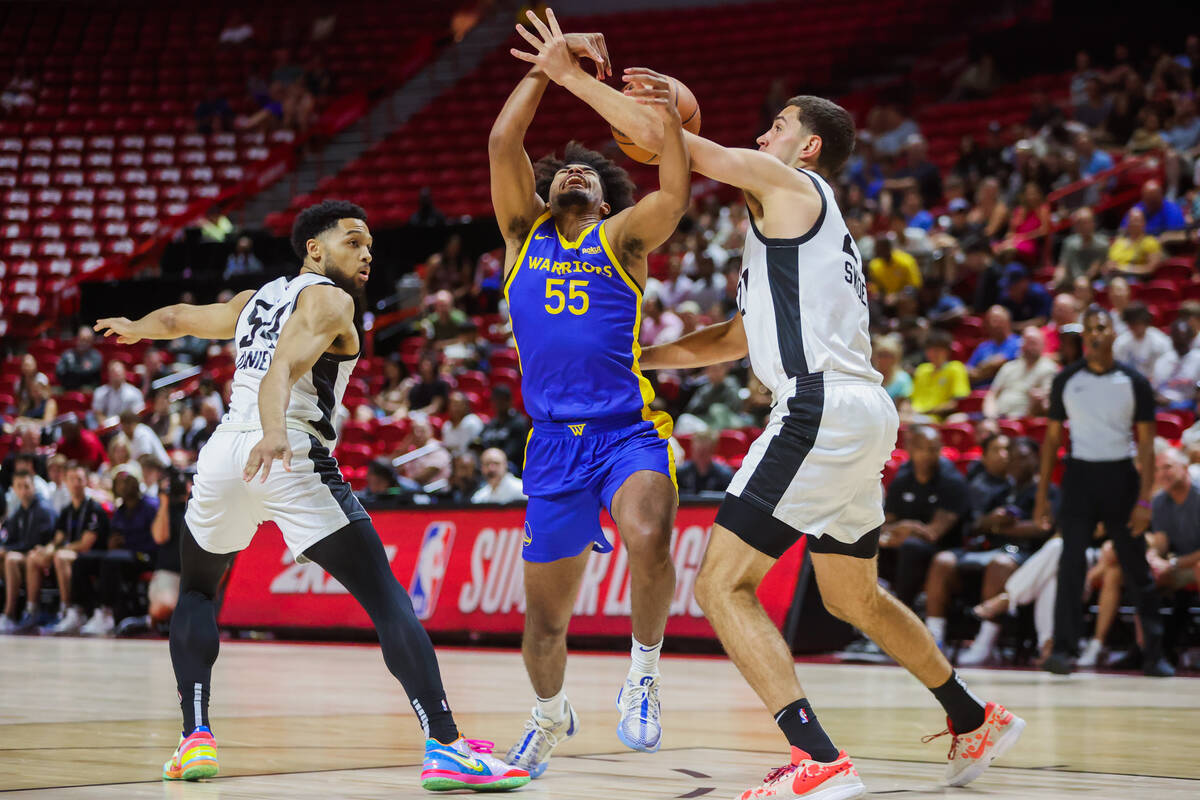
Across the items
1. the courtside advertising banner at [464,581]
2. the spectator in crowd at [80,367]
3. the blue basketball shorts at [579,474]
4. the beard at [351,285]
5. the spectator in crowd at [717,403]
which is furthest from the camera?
the spectator in crowd at [80,367]

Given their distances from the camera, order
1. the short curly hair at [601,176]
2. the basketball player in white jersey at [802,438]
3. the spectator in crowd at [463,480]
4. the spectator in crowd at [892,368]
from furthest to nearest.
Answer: the spectator in crowd at [463,480] < the spectator in crowd at [892,368] < the short curly hair at [601,176] < the basketball player in white jersey at [802,438]

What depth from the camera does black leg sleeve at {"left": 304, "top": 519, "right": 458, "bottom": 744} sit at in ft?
16.3

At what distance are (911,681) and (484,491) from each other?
15.1ft

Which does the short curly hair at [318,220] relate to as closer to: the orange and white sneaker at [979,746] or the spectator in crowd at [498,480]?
the orange and white sneaker at [979,746]

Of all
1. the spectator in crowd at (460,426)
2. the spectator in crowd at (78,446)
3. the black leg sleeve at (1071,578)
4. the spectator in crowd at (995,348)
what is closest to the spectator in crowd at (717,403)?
the spectator in crowd at (460,426)

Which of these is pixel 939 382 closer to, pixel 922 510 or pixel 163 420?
pixel 922 510

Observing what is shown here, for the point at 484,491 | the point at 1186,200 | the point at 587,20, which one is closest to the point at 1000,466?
the point at 484,491

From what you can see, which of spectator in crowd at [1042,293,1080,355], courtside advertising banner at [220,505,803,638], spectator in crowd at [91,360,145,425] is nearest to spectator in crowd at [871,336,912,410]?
spectator in crowd at [1042,293,1080,355]

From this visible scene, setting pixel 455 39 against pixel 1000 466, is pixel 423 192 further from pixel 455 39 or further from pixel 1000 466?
pixel 1000 466

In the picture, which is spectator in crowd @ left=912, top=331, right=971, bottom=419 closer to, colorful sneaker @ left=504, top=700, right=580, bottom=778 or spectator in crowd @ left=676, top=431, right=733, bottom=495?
spectator in crowd @ left=676, top=431, right=733, bottom=495

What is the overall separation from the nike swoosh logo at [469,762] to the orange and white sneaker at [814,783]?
968 millimetres

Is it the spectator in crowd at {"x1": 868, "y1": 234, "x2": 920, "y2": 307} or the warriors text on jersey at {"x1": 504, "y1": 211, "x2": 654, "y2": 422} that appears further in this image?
the spectator in crowd at {"x1": 868, "y1": 234, "x2": 920, "y2": 307}

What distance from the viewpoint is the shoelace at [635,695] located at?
509 cm

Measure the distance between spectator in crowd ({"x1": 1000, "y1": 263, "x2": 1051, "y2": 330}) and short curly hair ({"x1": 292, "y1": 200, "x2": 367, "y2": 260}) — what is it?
954 centimetres
